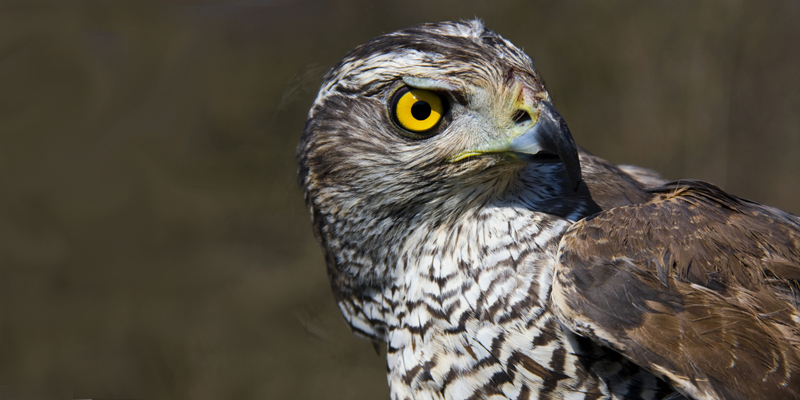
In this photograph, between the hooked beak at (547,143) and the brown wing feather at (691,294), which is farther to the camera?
the hooked beak at (547,143)

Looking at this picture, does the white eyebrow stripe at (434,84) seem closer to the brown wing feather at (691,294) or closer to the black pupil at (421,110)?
the black pupil at (421,110)

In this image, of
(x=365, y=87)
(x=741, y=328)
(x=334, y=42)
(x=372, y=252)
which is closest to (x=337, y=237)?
(x=372, y=252)

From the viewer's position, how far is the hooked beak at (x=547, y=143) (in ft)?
4.50

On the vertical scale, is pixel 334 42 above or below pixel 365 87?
above

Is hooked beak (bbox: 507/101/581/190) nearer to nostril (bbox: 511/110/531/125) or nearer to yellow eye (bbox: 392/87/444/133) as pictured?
nostril (bbox: 511/110/531/125)

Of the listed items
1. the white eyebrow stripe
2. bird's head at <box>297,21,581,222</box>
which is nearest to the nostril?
bird's head at <box>297,21,581,222</box>

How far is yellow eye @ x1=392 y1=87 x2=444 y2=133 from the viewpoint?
1.48 metres

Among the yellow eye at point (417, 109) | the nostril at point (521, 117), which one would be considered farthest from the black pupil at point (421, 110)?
the nostril at point (521, 117)

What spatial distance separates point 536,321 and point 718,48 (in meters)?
4.37

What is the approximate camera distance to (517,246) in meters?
1.49

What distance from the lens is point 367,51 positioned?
1617 millimetres

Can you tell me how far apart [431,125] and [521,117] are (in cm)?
25

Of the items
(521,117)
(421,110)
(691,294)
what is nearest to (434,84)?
(421,110)

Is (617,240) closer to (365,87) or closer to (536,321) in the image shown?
(536,321)
